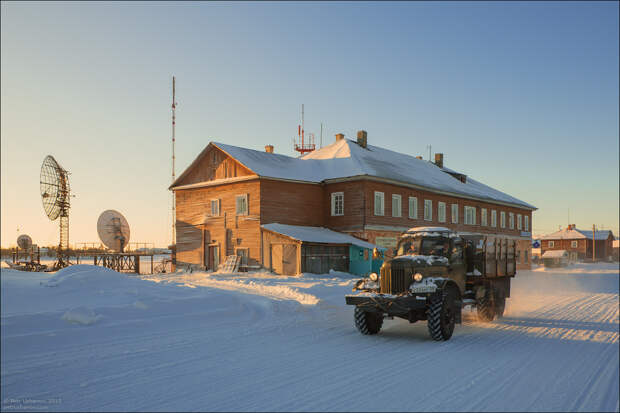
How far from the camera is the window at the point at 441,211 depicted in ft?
138

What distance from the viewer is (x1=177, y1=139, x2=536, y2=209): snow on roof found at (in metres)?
35.4

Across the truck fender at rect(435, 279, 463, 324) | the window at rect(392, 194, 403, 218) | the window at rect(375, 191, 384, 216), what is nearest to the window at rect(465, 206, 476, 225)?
the window at rect(392, 194, 403, 218)

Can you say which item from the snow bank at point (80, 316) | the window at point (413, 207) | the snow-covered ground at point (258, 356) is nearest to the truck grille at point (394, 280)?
the snow-covered ground at point (258, 356)

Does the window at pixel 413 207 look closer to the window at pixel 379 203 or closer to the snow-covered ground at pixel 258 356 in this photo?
the window at pixel 379 203

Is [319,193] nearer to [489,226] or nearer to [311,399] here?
[489,226]

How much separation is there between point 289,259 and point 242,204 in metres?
6.14

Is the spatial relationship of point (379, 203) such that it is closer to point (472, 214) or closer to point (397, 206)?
point (397, 206)

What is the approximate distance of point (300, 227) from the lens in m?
34.7

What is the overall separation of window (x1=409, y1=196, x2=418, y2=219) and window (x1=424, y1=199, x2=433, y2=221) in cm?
133

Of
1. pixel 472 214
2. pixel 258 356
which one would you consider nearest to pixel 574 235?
pixel 472 214

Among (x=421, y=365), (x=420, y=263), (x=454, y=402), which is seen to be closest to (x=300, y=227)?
(x=420, y=263)

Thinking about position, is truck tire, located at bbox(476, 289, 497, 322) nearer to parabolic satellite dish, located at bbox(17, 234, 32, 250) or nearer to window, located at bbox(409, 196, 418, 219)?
window, located at bbox(409, 196, 418, 219)

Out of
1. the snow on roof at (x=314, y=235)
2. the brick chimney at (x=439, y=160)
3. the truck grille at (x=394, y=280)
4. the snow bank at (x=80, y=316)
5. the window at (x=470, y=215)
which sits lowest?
the snow bank at (x=80, y=316)

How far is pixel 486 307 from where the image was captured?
45.6 ft
